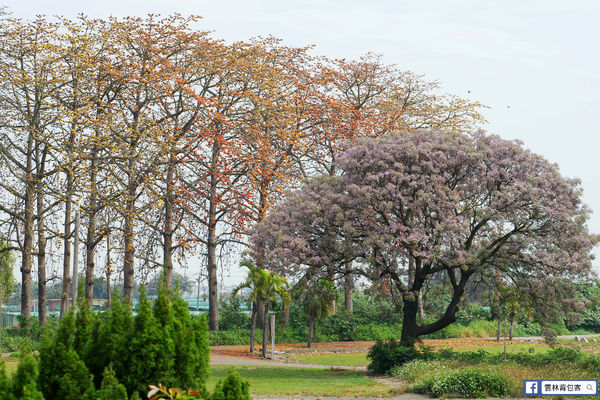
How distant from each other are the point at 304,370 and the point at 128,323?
13583 millimetres

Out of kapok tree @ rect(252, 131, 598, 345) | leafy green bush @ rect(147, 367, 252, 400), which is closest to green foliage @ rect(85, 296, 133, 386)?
leafy green bush @ rect(147, 367, 252, 400)

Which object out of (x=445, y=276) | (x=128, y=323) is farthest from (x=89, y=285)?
(x=128, y=323)

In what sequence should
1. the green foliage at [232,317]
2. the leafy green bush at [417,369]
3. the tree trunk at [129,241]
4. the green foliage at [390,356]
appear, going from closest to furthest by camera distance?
1. the leafy green bush at [417,369]
2. the green foliage at [390,356]
3. the tree trunk at [129,241]
4. the green foliage at [232,317]

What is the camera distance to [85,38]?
2680cm

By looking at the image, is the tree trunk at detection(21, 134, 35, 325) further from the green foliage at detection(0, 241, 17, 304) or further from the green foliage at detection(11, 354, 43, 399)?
the green foliage at detection(11, 354, 43, 399)

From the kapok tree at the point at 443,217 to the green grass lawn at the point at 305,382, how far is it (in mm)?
2883

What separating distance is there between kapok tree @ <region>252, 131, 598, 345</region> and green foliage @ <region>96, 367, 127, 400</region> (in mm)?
11841

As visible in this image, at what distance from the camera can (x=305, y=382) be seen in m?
16.6

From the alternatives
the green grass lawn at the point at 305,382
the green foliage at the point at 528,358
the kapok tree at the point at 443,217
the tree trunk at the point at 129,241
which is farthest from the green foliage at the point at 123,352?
the tree trunk at the point at 129,241

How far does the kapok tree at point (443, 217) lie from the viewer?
1850 centimetres

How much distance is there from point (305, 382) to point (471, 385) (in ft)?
14.1

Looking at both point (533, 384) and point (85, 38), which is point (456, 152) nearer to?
point (533, 384)

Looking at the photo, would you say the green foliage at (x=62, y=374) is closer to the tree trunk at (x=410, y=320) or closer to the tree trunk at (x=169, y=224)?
the tree trunk at (x=410, y=320)

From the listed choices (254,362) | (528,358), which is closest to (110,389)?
(528,358)
